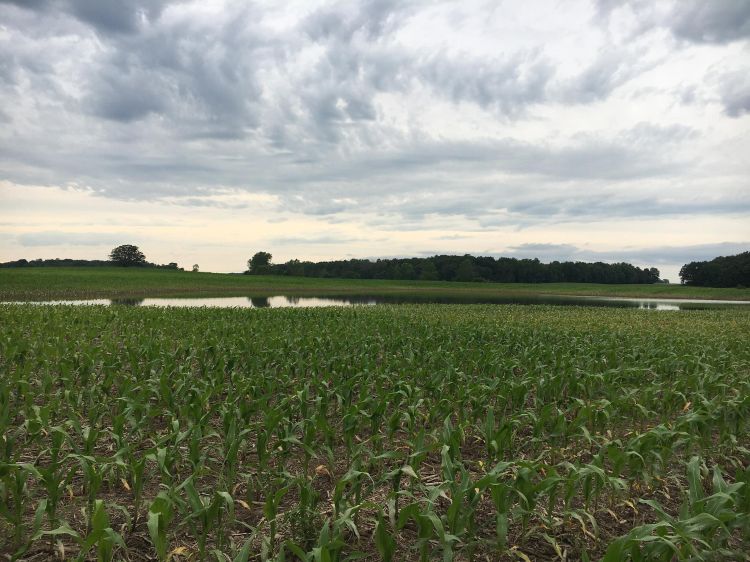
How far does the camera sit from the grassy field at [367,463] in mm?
3797

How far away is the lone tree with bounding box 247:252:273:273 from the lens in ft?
515

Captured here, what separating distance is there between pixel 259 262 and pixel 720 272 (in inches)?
5249

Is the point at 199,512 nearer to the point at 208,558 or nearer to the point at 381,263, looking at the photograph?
the point at 208,558

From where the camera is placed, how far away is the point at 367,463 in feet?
15.9

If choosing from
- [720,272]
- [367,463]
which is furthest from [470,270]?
[367,463]

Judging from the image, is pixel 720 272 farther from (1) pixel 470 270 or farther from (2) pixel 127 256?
(2) pixel 127 256

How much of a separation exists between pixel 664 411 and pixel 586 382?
128 centimetres

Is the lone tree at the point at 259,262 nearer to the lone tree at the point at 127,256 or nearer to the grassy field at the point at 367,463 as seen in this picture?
the lone tree at the point at 127,256

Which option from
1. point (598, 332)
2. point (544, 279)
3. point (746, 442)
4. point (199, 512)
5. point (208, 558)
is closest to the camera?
point (199, 512)

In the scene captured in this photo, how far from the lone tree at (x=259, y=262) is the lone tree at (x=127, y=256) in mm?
33090

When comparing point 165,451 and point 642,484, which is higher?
point 165,451

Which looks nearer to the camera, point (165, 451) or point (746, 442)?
point (165, 451)

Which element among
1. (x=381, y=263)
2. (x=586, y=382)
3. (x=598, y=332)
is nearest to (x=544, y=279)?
(x=381, y=263)

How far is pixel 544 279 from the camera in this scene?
139 m
